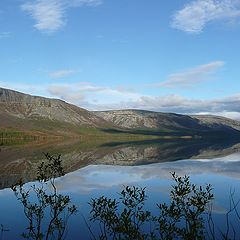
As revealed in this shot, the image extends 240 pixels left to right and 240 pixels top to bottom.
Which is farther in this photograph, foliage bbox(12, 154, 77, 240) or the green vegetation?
foliage bbox(12, 154, 77, 240)

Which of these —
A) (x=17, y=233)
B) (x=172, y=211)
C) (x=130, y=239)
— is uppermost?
(x=172, y=211)

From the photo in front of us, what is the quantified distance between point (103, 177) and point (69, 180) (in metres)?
5.27

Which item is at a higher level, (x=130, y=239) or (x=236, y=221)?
(x=130, y=239)

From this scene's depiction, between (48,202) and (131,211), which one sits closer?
(48,202)

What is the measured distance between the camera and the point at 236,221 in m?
25.8

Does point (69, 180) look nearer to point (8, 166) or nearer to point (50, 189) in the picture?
point (50, 189)

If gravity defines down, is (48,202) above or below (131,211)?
above

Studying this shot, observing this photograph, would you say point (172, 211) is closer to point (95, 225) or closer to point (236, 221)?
point (95, 225)

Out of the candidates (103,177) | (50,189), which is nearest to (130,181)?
(103,177)

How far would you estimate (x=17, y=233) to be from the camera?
77.4 ft

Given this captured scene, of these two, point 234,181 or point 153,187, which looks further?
point 234,181

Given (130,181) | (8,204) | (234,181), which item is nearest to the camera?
(8,204)

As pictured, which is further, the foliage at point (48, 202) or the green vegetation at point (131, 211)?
the foliage at point (48, 202)

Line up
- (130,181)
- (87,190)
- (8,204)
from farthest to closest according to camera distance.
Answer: (130,181)
(87,190)
(8,204)
